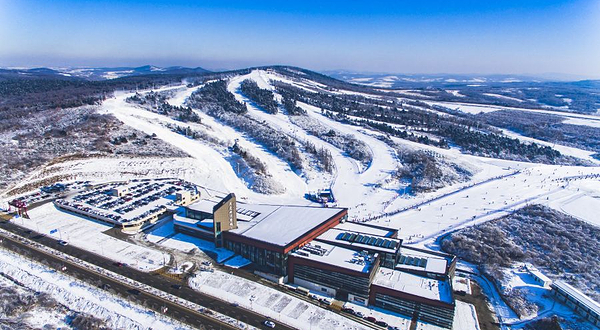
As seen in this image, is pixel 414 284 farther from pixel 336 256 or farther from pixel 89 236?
pixel 89 236

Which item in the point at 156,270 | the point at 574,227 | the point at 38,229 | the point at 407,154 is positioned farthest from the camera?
the point at 407,154

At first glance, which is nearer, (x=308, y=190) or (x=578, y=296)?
(x=578, y=296)

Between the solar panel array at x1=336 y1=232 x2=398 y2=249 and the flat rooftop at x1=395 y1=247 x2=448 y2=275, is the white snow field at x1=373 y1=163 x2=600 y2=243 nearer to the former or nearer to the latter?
the flat rooftop at x1=395 y1=247 x2=448 y2=275

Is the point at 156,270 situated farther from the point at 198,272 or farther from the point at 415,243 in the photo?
the point at 415,243

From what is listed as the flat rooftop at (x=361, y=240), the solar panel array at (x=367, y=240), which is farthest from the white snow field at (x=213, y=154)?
the solar panel array at (x=367, y=240)

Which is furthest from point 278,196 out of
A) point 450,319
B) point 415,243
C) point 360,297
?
point 450,319

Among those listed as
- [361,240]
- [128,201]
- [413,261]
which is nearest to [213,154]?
[128,201]

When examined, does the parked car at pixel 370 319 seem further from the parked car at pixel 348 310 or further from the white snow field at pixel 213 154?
the white snow field at pixel 213 154

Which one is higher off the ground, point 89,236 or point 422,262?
point 422,262
